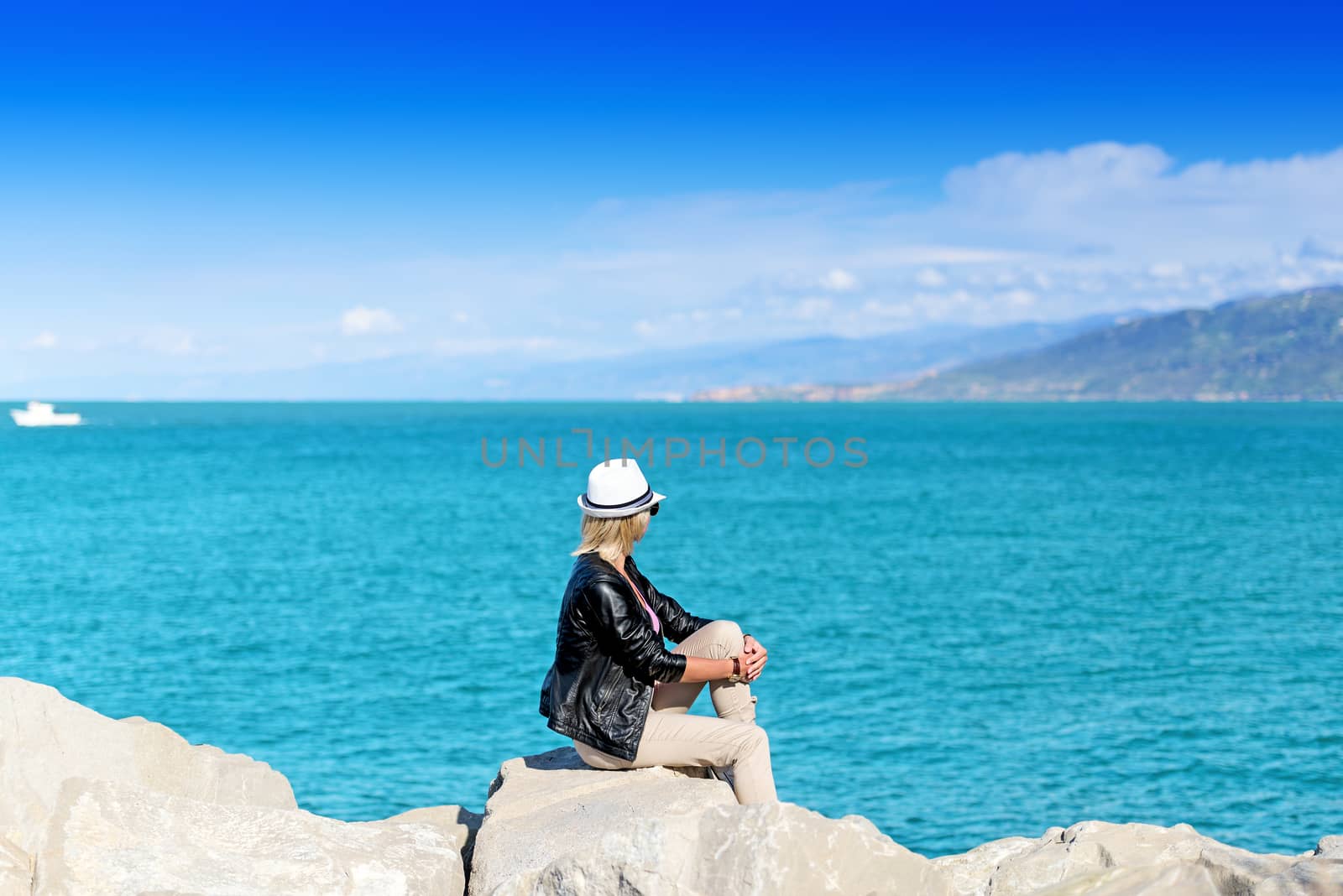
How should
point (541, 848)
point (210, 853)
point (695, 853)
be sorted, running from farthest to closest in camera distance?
point (541, 848)
point (210, 853)
point (695, 853)

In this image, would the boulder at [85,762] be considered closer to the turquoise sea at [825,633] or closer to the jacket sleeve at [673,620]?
the jacket sleeve at [673,620]

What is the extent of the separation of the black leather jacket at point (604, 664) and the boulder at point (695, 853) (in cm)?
45

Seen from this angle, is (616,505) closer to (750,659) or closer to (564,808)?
(750,659)

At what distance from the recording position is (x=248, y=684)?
802 inches

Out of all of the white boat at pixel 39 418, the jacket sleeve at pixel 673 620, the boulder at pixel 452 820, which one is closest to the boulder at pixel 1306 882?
the jacket sleeve at pixel 673 620

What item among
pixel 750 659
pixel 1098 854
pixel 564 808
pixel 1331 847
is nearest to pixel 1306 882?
pixel 1331 847

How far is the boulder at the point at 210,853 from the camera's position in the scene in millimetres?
5875

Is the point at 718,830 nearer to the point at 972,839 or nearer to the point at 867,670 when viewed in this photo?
the point at 972,839

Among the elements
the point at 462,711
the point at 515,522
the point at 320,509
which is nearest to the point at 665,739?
the point at 462,711

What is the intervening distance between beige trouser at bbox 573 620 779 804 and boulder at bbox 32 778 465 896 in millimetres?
1247

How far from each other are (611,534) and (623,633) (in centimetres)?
58

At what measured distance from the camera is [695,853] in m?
5.73

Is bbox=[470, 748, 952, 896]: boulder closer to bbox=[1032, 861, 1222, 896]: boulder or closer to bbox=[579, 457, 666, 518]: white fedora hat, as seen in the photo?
bbox=[1032, 861, 1222, 896]: boulder

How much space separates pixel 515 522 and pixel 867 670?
27.6 m
